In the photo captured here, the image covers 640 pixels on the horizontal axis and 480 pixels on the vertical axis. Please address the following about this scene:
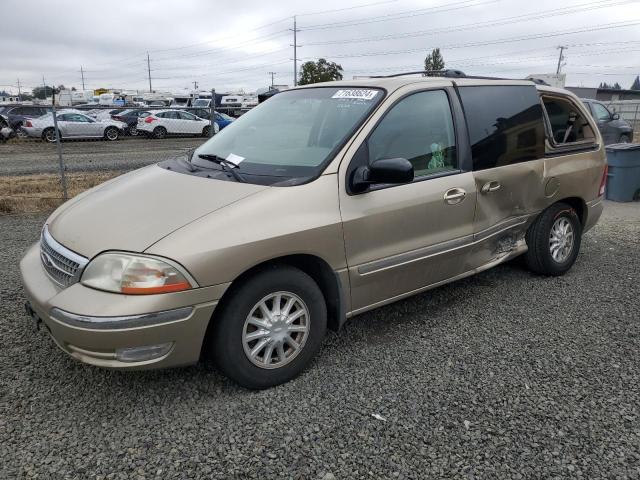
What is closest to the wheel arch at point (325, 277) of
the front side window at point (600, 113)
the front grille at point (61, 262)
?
the front grille at point (61, 262)

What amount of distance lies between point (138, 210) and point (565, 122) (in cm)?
390

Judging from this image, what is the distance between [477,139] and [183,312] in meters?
2.53

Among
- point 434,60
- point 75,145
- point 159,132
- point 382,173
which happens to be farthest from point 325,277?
point 434,60

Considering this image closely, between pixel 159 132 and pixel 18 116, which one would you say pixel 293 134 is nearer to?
pixel 159 132

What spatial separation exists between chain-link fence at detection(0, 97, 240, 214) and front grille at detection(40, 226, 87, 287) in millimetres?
5035

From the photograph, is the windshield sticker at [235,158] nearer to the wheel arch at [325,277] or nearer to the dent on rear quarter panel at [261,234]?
the dent on rear quarter panel at [261,234]

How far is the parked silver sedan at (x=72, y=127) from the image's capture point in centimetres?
2083

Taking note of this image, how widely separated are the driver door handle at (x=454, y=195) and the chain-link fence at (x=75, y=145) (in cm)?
508

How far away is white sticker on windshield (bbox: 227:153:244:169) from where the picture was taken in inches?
137

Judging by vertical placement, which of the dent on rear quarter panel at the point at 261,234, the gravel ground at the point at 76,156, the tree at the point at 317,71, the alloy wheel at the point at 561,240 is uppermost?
the tree at the point at 317,71

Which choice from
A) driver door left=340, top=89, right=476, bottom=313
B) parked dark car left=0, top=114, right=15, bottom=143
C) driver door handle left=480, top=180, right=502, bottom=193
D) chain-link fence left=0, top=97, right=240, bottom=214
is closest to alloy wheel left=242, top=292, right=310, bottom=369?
driver door left=340, top=89, right=476, bottom=313

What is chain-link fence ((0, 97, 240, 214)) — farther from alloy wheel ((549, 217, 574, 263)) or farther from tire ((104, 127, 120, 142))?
alloy wheel ((549, 217, 574, 263))

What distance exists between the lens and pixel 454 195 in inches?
146

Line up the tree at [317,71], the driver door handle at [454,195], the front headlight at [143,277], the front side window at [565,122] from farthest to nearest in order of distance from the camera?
the tree at [317,71]
the front side window at [565,122]
the driver door handle at [454,195]
the front headlight at [143,277]
